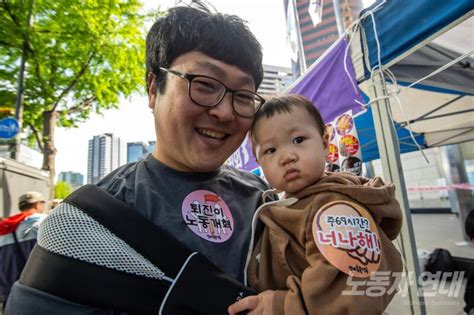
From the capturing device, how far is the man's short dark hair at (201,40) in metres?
1.14

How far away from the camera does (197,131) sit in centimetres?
115

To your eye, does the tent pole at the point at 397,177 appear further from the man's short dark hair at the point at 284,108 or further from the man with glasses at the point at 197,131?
the man with glasses at the point at 197,131

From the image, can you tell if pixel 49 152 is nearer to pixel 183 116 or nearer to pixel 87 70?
pixel 87 70

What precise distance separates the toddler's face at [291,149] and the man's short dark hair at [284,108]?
0.07 ft

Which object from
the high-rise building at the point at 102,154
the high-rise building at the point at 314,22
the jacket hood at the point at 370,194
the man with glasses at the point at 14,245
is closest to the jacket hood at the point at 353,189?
the jacket hood at the point at 370,194

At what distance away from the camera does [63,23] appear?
5.84 meters

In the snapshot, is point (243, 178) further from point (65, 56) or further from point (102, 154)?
point (102, 154)

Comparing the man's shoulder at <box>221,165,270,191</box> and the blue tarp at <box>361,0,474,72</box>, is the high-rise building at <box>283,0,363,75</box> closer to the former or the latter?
the blue tarp at <box>361,0,474,72</box>

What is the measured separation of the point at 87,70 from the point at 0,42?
163cm

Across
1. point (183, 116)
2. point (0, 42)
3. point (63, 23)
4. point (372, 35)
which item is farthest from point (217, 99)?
point (0, 42)

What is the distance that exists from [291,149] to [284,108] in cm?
20

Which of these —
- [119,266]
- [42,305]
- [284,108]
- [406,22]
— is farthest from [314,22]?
[42,305]

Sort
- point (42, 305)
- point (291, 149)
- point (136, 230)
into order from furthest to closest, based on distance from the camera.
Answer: point (291, 149) → point (136, 230) → point (42, 305)

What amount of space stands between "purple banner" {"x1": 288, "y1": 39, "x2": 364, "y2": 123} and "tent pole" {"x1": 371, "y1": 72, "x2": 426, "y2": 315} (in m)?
0.17
